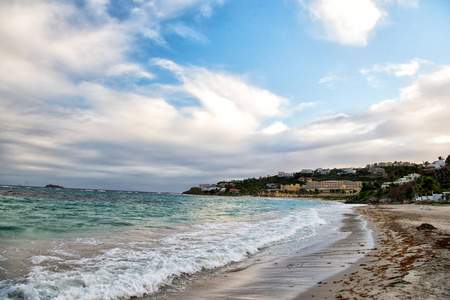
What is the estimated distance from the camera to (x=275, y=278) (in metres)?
6.53

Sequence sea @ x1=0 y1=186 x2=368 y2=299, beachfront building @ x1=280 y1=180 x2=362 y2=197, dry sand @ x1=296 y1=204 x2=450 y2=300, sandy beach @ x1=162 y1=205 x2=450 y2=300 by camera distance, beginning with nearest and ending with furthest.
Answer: dry sand @ x1=296 y1=204 x2=450 y2=300, sandy beach @ x1=162 y1=205 x2=450 y2=300, sea @ x1=0 y1=186 x2=368 y2=299, beachfront building @ x1=280 y1=180 x2=362 y2=197

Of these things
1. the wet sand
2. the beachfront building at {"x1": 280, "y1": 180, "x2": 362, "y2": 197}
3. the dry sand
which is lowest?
the beachfront building at {"x1": 280, "y1": 180, "x2": 362, "y2": 197}

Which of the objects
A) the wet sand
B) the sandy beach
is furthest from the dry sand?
the wet sand

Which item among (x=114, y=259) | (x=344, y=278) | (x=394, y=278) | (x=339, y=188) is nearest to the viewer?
(x=394, y=278)

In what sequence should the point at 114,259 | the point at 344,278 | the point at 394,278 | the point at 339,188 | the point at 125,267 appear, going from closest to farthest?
the point at 394,278 → the point at 344,278 → the point at 125,267 → the point at 114,259 → the point at 339,188

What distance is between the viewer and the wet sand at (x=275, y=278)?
214 inches

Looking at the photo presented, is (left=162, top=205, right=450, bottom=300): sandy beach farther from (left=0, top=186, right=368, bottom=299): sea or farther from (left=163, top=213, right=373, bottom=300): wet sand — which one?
(left=0, top=186, right=368, bottom=299): sea

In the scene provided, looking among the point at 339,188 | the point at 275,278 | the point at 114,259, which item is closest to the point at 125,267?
the point at 114,259

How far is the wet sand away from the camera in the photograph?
17.8 feet

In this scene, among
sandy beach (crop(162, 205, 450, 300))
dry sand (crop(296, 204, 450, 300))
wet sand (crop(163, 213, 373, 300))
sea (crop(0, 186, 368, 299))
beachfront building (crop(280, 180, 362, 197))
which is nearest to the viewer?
dry sand (crop(296, 204, 450, 300))

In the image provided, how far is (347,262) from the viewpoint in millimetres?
7625

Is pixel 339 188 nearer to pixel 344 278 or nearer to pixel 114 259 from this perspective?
pixel 344 278

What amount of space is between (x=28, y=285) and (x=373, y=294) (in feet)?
22.1

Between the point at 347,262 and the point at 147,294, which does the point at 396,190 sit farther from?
the point at 147,294
